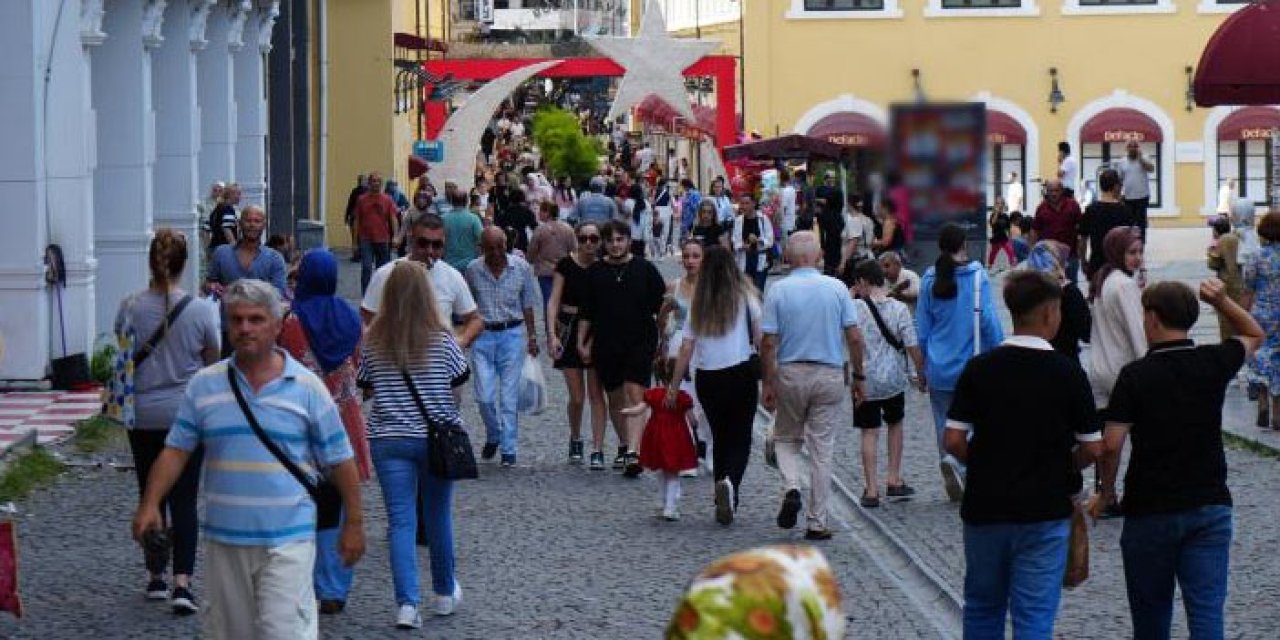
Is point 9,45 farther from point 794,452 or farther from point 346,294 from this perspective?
point 346,294

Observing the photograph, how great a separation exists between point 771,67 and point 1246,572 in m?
34.4

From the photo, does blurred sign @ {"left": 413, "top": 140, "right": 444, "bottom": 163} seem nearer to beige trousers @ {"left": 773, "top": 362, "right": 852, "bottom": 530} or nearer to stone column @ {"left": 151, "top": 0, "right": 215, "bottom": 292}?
stone column @ {"left": 151, "top": 0, "right": 215, "bottom": 292}

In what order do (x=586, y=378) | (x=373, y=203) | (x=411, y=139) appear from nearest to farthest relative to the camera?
(x=586, y=378)
(x=373, y=203)
(x=411, y=139)

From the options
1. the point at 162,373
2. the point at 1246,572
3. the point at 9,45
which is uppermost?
the point at 9,45

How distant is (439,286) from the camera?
13883 millimetres

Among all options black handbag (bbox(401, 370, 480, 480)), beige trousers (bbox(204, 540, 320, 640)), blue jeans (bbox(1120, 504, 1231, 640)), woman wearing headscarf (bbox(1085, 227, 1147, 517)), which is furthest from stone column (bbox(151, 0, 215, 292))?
blue jeans (bbox(1120, 504, 1231, 640))

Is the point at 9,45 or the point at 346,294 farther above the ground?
the point at 9,45

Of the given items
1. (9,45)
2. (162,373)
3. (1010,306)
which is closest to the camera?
(1010,306)

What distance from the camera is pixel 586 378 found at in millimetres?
16875

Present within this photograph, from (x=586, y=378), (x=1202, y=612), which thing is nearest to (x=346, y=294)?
(x=586, y=378)

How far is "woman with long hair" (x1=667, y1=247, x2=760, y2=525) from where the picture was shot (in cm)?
1409

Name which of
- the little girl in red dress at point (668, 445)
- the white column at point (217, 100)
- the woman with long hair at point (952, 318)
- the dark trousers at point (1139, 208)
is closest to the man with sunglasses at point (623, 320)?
the little girl in red dress at point (668, 445)

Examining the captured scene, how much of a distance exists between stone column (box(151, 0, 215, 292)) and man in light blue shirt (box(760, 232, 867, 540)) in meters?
14.8

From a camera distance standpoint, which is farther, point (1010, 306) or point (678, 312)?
point (678, 312)
